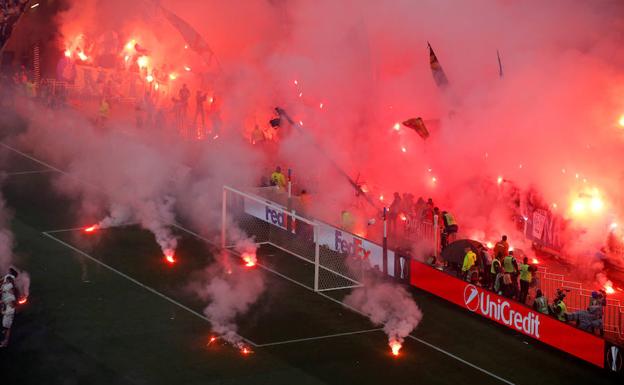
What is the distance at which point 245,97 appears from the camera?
83.3 ft

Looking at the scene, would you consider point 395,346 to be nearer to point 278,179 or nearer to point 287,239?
point 287,239

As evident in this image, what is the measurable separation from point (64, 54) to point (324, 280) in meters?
16.0

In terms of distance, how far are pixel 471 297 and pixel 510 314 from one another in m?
0.85

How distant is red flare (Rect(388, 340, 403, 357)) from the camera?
47.8 ft

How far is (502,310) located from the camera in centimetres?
1562

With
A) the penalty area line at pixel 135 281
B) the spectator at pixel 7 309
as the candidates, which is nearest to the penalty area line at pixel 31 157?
the penalty area line at pixel 135 281

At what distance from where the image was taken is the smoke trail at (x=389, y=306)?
15.4 meters

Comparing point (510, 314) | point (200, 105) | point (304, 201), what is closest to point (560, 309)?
point (510, 314)

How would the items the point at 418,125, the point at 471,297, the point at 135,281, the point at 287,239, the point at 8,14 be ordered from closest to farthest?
the point at 471,297, the point at 135,281, the point at 287,239, the point at 418,125, the point at 8,14

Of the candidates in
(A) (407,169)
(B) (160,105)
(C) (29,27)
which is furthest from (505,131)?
(C) (29,27)

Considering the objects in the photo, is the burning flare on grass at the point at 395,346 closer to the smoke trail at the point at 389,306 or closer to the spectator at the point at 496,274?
the smoke trail at the point at 389,306

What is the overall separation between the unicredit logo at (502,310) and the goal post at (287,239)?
218 cm

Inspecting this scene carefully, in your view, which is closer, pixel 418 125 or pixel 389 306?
pixel 389 306

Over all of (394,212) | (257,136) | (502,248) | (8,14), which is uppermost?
(8,14)
